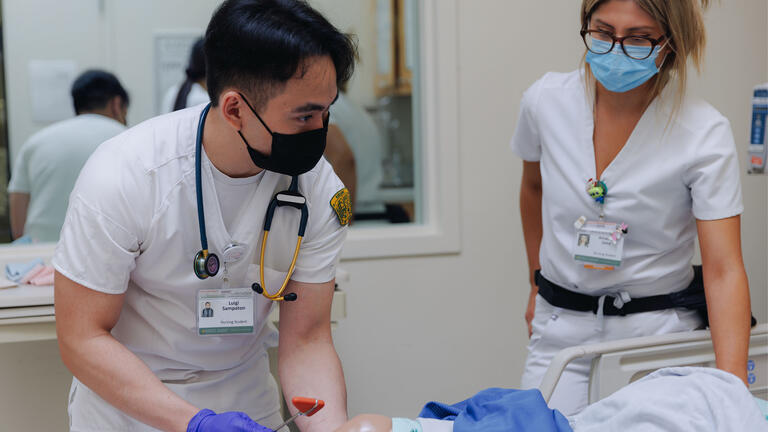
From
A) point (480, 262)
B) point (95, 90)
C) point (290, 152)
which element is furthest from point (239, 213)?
point (95, 90)

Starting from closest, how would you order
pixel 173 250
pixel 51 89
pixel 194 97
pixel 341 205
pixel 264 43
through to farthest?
pixel 264 43
pixel 173 250
pixel 341 205
pixel 194 97
pixel 51 89

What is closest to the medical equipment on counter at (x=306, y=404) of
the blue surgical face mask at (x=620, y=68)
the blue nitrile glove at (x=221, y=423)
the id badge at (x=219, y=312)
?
the blue nitrile glove at (x=221, y=423)

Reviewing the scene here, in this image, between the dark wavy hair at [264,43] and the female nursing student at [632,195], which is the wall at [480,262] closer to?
the female nursing student at [632,195]

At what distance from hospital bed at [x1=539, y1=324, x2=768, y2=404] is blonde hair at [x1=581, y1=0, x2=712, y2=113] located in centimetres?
50

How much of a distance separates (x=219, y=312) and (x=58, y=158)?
5.26 feet

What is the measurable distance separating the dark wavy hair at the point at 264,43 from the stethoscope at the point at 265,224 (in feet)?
0.41

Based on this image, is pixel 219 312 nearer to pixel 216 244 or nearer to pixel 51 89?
pixel 216 244

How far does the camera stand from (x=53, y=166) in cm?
259

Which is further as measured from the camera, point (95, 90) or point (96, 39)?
point (96, 39)

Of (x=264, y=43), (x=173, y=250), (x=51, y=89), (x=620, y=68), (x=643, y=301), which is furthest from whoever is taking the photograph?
(x=51, y=89)

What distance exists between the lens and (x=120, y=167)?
3.88 ft

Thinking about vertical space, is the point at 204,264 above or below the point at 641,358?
above

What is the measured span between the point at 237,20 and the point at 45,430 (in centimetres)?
150

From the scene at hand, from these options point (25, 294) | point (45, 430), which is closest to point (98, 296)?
point (25, 294)
